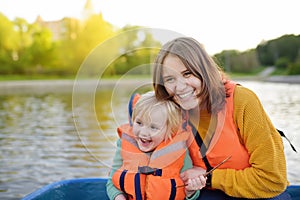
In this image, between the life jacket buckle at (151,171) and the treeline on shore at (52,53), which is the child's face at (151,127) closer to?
the life jacket buckle at (151,171)

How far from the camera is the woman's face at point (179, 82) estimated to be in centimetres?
187

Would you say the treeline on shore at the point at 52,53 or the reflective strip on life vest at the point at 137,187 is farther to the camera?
the treeline on shore at the point at 52,53

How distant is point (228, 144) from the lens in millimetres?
1992

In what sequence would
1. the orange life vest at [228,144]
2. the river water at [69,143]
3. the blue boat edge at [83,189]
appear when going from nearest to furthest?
1. the orange life vest at [228,144]
2. the river water at [69,143]
3. the blue boat edge at [83,189]

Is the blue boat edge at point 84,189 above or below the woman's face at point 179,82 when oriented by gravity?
Answer: below

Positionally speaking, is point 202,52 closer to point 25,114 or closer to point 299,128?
point 299,128

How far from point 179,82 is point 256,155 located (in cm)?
43

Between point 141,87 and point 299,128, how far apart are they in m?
6.83

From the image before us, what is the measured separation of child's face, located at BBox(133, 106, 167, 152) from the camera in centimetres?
190

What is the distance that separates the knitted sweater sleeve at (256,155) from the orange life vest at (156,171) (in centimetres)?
19

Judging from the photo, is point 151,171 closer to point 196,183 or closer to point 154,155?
point 154,155

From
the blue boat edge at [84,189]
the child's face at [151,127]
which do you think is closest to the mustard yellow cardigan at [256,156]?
the child's face at [151,127]

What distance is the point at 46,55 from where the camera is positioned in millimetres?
38906

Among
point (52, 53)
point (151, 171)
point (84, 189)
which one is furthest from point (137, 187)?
point (52, 53)
